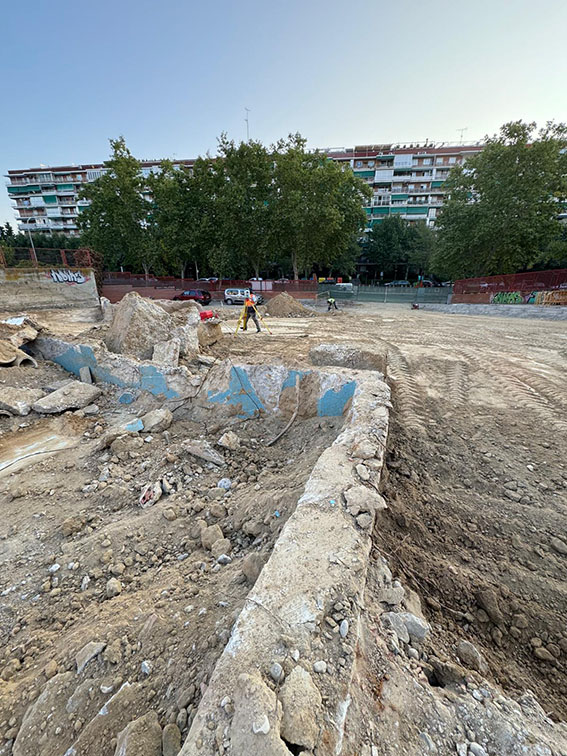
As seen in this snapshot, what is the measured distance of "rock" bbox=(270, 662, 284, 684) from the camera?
53.3 inches

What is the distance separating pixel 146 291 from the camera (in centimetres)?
2586

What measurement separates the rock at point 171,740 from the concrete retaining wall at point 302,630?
205mm

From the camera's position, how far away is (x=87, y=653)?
1.83 m

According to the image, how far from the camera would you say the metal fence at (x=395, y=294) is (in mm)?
27188

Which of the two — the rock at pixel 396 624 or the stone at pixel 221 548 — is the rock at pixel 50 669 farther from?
the rock at pixel 396 624

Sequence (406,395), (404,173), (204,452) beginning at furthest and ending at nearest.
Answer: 1. (404,173)
2. (406,395)
3. (204,452)

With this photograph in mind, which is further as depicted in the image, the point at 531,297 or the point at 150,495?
the point at 531,297

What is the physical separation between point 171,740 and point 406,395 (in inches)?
206

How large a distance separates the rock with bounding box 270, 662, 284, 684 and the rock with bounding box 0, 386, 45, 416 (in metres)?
6.04

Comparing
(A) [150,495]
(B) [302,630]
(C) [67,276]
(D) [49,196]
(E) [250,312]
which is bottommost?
(A) [150,495]

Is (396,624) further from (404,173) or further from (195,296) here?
(404,173)

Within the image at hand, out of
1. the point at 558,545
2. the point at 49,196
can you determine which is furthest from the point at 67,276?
the point at 49,196

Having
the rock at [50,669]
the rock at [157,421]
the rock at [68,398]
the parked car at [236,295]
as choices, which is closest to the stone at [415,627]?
the rock at [50,669]

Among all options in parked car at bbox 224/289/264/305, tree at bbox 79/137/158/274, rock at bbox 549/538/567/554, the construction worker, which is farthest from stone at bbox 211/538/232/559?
tree at bbox 79/137/158/274
